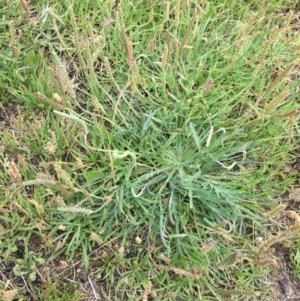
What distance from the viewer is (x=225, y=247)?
1.80 metres

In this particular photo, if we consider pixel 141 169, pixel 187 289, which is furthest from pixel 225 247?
pixel 141 169

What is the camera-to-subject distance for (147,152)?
5.94 ft

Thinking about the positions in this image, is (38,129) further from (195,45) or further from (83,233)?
(195,45)

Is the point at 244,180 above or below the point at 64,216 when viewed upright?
above

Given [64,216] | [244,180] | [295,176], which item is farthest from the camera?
[295,176]

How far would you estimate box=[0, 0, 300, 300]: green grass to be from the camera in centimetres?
172

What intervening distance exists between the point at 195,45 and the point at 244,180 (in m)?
0.60

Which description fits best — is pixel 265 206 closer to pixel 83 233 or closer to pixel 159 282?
pixel 159 282

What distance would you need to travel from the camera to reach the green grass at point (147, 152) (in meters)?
1.72

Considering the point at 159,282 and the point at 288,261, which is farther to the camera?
the point at 288,261

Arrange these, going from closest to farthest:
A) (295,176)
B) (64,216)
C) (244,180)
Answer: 1. (64,216)
2. (244,180)
3. (295,176)

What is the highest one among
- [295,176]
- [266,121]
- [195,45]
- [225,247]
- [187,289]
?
[195,45]

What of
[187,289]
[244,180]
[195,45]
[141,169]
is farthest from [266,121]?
[187,289]

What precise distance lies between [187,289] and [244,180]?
46 centimetres
